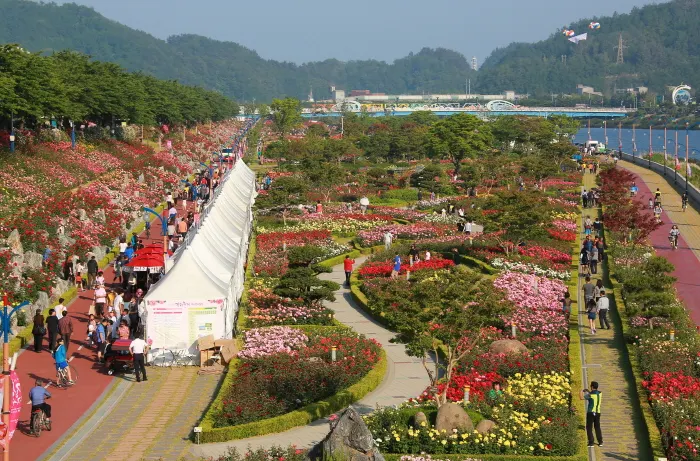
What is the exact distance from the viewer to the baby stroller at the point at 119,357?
78.2 ft

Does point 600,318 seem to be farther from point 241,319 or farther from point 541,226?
point 541,226

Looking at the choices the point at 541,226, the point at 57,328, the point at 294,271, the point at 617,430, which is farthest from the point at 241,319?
the point at 541,226

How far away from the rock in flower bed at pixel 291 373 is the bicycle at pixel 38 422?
3.16 meters

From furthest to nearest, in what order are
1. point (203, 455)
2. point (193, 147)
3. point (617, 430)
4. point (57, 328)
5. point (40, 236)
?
point (193, 147), point (40, 236), point (57, 328), point (617, 430), point (203, 455)

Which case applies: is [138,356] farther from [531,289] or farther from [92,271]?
[531,289]

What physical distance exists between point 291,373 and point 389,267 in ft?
47.4

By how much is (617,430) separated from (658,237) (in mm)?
26823

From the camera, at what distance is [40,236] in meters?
33.6

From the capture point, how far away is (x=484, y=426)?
755 inches

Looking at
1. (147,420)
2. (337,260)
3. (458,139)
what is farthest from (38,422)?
(458,139)

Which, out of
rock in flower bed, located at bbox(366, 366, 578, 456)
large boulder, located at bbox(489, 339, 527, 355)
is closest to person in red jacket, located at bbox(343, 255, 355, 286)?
large boulder, located at bbox(489, 339, 527, 355)

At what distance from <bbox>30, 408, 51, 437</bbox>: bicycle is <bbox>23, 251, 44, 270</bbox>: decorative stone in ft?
36.7

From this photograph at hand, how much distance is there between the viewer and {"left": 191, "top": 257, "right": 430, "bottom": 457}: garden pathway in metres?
19.2

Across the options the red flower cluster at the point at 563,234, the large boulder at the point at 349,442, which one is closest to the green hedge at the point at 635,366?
the red flower cluster at the point at 563,234
